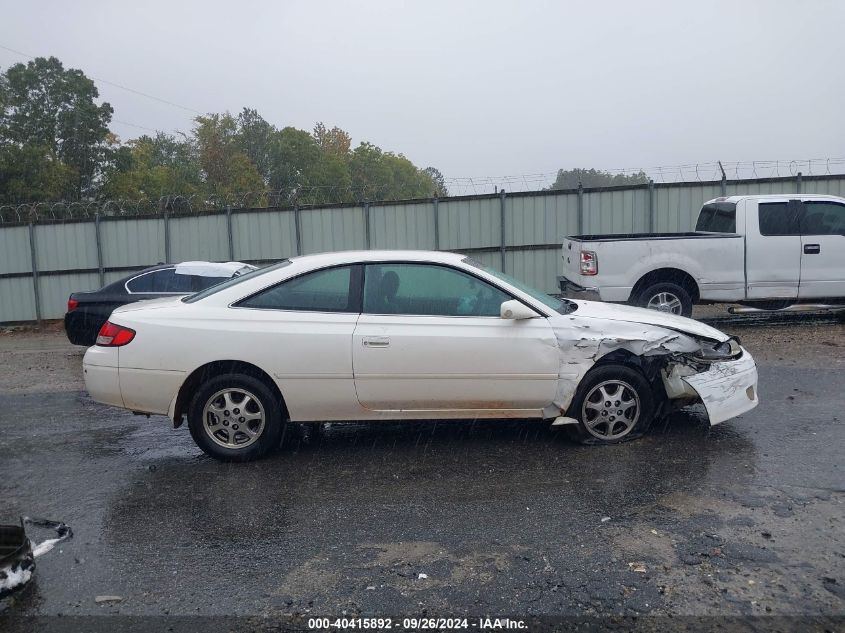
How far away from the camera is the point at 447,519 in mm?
4582

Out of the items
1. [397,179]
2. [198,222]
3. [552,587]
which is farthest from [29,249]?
[397,179]

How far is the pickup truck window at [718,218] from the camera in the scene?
1146cm

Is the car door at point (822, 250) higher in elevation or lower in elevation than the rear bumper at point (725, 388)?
higher

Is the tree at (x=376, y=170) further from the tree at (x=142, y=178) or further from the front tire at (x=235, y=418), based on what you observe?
the front tire at (x=235, y=418)

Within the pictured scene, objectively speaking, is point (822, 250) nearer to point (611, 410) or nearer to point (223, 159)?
point (611, 410)

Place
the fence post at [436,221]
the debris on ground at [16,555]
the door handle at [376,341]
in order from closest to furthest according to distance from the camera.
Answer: the debris on ground at [16,555] < the door handle at [376,341] < the fence post at [436,221]

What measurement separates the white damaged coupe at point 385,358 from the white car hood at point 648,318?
29mm

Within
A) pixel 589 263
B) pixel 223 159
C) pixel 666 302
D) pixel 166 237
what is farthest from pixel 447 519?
pixel 223 159

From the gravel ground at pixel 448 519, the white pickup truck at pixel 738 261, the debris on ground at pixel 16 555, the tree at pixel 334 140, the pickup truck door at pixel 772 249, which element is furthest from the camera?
the tree at pixel 334 140

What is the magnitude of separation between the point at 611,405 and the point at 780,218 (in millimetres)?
7047

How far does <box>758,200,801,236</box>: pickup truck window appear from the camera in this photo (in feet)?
37.0

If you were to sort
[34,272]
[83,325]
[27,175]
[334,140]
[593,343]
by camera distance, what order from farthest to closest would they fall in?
[334,140] → [27,175] → [34,272] → [83,325] → [593,343]

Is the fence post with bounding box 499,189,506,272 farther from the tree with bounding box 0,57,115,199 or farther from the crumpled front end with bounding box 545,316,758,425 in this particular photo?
the tree with bounding box 0,57,115,199

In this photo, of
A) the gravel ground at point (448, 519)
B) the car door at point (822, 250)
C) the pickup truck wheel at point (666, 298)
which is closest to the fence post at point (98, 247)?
the gravel ground at point (448, 519)
